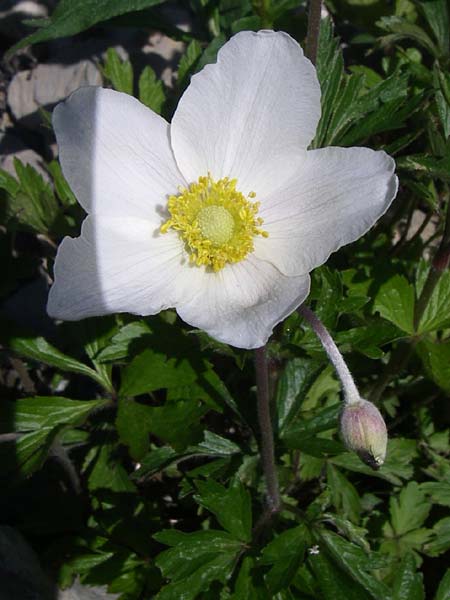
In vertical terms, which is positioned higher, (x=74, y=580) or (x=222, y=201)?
(x=222, y=201)

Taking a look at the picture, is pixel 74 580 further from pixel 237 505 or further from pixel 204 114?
pixel 204 114

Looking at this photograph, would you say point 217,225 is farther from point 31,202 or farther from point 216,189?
point 31,202

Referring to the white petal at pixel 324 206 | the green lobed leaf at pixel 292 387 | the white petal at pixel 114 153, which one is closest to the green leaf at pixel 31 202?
the white petal at pixel 114 153

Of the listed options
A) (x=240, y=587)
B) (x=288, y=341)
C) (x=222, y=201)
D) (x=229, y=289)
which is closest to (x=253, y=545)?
(x=240, y=587)

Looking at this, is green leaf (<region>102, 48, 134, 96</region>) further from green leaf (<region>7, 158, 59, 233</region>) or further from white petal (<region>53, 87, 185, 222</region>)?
white petal (<region>53, 87, 185, 222</region>)

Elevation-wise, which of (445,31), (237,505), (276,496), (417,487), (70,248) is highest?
(70,248)

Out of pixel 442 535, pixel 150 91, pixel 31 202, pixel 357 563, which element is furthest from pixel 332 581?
pixel 150 91
